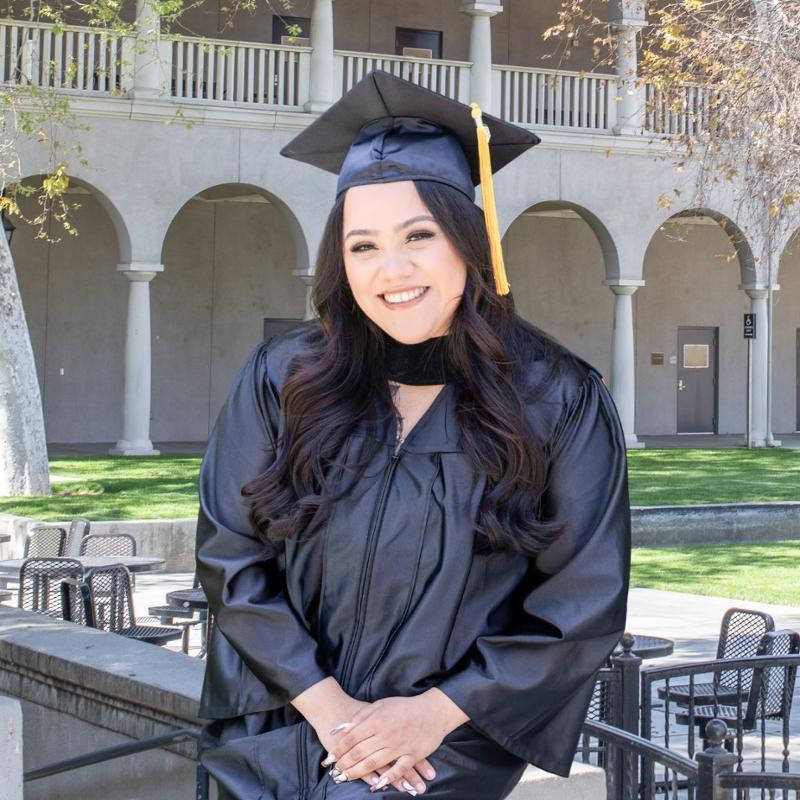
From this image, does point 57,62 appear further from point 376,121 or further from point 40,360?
point 376,121

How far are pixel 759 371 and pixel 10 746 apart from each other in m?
25.2

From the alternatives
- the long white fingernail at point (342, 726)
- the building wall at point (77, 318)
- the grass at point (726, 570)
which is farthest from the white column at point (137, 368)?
the long white fingernail at point (342, 726)

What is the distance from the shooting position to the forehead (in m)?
2.88

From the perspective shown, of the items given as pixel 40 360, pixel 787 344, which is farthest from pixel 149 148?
pixel 787 344

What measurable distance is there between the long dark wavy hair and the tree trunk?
13.8 metres

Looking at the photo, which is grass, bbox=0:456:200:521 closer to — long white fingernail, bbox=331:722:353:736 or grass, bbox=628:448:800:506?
grass, bbox=628:448:800:506

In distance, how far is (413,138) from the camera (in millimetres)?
2980

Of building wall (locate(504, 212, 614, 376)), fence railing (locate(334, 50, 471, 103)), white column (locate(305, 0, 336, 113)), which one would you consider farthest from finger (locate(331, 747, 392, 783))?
building wall (locate(504, 212, 614, 376))

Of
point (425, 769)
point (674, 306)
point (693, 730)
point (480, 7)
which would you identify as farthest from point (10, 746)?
point (674, 306)

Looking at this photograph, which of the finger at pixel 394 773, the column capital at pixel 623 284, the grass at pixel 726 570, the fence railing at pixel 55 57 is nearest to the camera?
the finger at pixel 394 773

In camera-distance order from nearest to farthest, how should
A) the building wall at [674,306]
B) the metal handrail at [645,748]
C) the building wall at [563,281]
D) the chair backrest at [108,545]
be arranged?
the metal handrail at [645,748], the chair backrest at [108,545], the building wall at [563,281], the building wall at [674,306]

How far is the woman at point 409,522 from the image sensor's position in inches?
106

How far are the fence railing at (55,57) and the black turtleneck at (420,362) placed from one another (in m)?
15.9

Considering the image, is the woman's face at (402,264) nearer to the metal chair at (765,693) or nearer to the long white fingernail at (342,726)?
the long white fingernail at (342,726)
